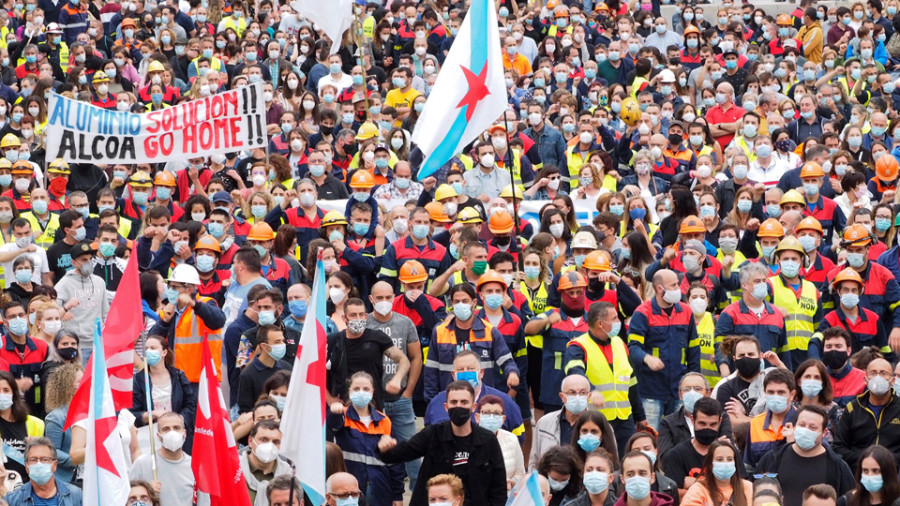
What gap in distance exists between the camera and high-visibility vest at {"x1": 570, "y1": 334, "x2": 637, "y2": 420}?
1337 centimetres

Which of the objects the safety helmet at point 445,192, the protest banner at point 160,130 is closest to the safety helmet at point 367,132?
the protest banner at point 160,130

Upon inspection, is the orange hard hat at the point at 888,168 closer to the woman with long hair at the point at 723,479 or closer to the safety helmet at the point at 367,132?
the safety helmet at the point at 367,132

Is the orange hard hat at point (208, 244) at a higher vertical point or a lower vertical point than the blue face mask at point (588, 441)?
higher

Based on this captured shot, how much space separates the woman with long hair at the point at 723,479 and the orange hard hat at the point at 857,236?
445cm

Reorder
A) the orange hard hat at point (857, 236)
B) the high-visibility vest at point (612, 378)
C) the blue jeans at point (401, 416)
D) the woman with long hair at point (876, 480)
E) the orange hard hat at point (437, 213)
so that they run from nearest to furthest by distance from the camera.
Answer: the woman with long hair at point (876, 480) < the high-visibility vest at point (612, 378) < the blue jeans at point (401, 416) < the orange hard hat at point (857, 236) < the orange hard hat at point (437, 213)

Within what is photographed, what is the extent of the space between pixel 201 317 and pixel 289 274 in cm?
138

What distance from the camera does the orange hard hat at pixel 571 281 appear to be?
46.1ft

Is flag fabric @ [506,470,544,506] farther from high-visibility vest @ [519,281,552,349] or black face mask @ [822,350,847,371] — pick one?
high-visibility vest @ [519,281,552,349]

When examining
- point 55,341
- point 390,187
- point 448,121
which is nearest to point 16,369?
point 55,341

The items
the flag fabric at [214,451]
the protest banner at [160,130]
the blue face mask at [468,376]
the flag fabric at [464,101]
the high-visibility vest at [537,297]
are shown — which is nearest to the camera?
the flag fabric at [214,451]

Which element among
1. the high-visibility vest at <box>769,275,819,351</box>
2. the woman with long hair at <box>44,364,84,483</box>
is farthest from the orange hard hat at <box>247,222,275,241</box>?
the high-visibility vest at <box>769,275,819,351</box>

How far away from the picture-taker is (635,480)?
11070 millimetres

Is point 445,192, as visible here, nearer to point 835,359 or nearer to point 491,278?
point 491,278

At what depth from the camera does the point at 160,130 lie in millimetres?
17766
